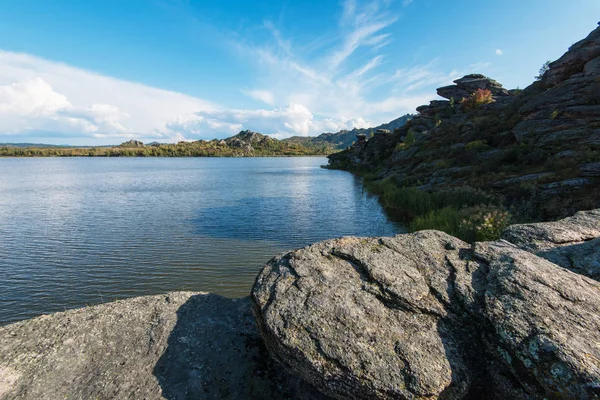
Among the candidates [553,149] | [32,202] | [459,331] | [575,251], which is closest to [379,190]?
[553,149]

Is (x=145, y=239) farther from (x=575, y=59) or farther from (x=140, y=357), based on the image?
(x=575, y=59)

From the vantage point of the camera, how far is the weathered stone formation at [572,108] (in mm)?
25386

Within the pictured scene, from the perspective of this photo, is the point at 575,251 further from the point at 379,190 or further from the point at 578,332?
the point at 379,190

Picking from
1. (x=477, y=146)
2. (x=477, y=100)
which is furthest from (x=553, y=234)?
(x=477, y=100)

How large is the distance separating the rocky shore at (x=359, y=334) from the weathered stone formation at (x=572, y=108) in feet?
73.3

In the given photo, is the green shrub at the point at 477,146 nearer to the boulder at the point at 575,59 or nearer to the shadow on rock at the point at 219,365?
the boulder at the point at 575,59

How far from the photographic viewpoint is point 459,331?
579 centimetres

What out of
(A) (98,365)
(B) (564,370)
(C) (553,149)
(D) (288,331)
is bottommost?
(A) (98,365)

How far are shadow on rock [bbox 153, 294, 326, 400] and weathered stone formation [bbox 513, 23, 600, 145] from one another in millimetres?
28301

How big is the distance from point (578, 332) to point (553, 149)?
2685 centimetres

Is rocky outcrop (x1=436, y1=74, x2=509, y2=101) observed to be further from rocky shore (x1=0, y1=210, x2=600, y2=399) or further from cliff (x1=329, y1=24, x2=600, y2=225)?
rocky shore (x1=0, y1=210, x2=600, y2=399)

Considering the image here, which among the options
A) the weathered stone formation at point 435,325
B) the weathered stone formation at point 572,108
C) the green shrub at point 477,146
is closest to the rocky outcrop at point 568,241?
the weathered stone formation at point 435,325

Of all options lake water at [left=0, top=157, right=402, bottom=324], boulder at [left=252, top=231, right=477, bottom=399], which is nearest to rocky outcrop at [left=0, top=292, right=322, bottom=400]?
boulder at [left=252, top=231, right=477, bottom=399]

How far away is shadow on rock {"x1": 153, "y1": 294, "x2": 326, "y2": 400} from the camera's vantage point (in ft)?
21.9
